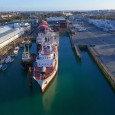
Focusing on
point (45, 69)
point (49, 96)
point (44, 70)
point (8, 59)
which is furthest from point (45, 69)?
point (8, 59)

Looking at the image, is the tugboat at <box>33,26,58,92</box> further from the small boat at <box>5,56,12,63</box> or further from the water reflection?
the small boat at <box>5,56,12,63</box>

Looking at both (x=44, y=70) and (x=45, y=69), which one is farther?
(x=45, y=69)

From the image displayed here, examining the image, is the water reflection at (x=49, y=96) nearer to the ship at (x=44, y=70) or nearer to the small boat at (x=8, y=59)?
the ship at (x=44, y=70)

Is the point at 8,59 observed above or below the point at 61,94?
below

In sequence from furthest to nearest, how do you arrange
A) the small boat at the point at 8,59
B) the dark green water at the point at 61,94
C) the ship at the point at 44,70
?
the small boat at the point at 8,59, the ship at the point at 44,70, the dark green water at the point at 61,94

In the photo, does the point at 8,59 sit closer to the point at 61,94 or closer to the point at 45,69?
the point at 45,69

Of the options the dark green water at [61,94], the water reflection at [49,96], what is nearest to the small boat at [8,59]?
the dark green water at [61,94]

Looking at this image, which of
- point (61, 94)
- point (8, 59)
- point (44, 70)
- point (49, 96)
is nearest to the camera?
point (49, 96)

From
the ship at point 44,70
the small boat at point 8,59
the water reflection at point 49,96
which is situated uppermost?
the ship at point 44,70

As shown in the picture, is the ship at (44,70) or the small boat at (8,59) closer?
the ship at (44,70)

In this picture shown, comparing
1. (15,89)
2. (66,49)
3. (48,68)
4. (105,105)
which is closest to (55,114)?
(105,105)
